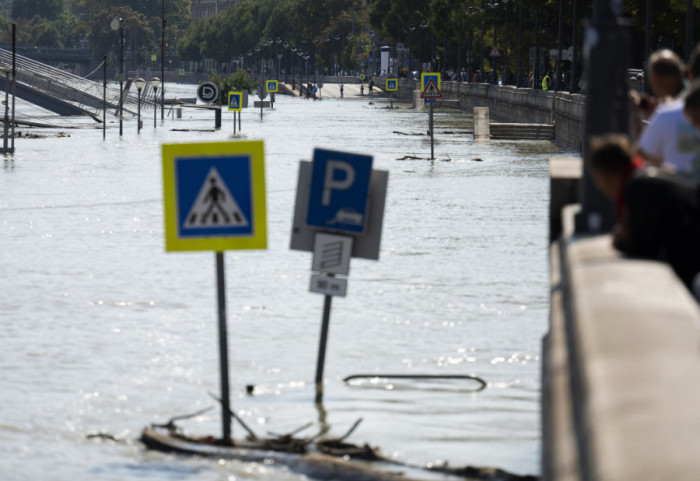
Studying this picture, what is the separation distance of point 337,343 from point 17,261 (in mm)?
8705

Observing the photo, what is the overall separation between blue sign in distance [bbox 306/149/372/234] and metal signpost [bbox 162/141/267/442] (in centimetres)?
152

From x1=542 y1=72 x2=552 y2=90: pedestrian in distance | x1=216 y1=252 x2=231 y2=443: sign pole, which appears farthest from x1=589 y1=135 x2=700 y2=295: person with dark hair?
x1=542 y1=72 x2=552 y2=90: pedestrian in distance

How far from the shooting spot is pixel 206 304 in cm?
1889

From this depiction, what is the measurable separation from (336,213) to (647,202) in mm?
5501

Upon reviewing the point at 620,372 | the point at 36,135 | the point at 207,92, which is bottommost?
the point at 36,135

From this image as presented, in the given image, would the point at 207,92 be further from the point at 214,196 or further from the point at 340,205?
the point at 214,196

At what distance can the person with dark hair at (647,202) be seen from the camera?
6723 millimetres

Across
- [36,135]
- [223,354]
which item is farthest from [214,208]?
[36,135]

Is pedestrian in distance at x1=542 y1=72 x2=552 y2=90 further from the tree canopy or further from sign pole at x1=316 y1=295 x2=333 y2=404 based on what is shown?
sign pole at x1=316 y1=295 x2=333 y2=404

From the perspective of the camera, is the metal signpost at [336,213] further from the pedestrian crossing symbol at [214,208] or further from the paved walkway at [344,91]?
the paved walkway at [344,91]

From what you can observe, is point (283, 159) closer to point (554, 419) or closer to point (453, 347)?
point (453, 347)

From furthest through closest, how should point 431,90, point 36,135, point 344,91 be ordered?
point 344,91, point 36,135, point 431,90

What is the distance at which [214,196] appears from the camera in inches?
414

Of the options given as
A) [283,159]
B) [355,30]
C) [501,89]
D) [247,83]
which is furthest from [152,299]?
[355,30]
